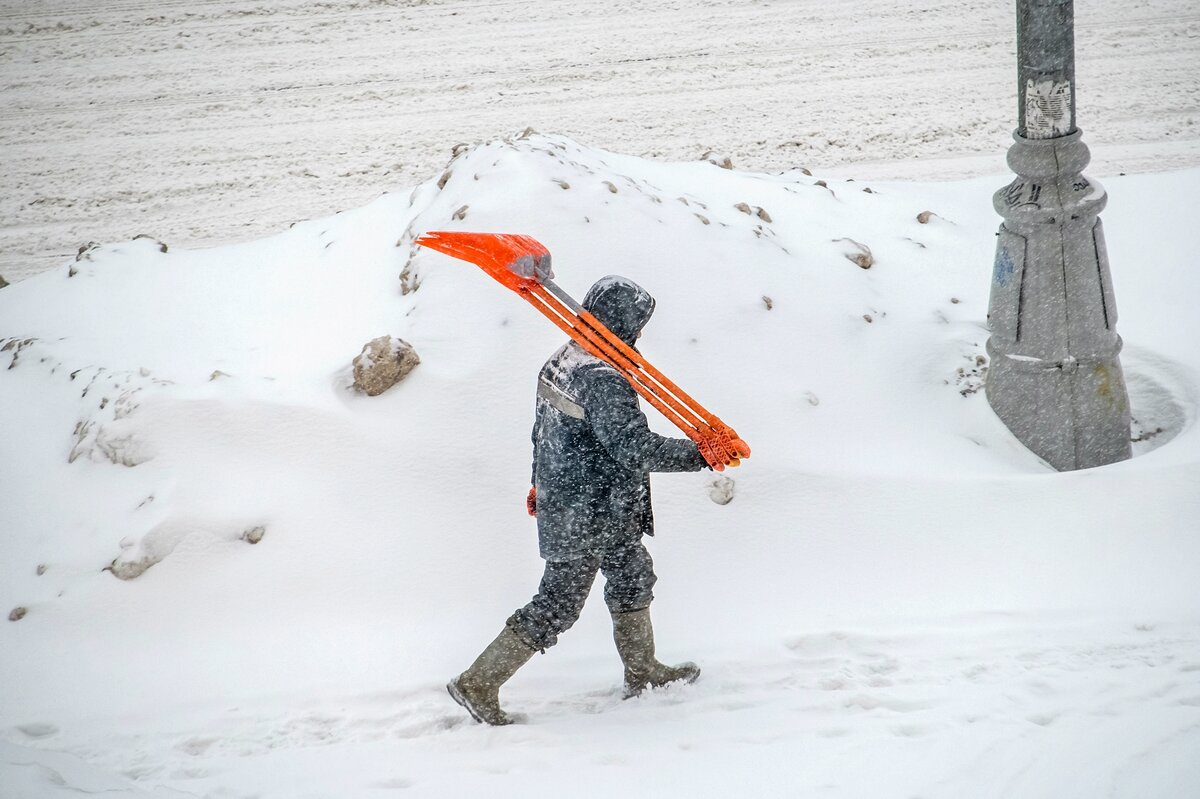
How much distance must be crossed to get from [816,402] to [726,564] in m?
0.82

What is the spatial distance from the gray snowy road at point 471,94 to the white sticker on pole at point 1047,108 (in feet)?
11.8

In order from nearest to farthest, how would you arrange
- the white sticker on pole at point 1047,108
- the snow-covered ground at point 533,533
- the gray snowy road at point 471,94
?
the snow-covered ground at point 533,533, the white sticker on pole at point 1047,108, the gray snowy road at point 471,94

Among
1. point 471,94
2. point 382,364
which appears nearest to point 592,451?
point 382,364

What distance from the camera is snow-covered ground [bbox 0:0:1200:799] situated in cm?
297

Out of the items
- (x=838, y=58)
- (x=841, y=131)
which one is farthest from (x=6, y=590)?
(x=838, y=58)

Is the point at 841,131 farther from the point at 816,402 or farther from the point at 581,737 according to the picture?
the point at 581,737

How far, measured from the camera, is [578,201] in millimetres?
4492

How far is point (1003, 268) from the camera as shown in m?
4.07

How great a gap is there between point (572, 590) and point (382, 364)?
134 cm

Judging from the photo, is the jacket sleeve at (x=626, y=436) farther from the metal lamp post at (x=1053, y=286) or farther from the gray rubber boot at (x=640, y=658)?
the metal lamp post at (x=1053, y=286)

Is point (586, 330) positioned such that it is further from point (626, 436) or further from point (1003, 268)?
point (1003, 268)

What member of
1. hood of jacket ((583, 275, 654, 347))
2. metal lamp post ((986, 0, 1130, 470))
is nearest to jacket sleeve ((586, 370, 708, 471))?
hood of jacket ((583, 275, 654, 347))

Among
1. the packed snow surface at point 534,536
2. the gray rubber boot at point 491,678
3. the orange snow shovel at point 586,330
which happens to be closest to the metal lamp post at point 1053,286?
the packed snow surface at point 534,536

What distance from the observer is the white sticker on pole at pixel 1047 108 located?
12.4ft
